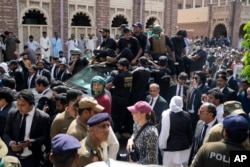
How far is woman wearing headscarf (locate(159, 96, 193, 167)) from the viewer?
445 centimetres

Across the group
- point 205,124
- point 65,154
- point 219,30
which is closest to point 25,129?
point 65,154

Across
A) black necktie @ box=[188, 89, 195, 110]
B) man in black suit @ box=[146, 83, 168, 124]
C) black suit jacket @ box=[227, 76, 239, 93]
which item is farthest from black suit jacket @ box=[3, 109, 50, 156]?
black suit jacket @ box=[227, 76, 239, 93]

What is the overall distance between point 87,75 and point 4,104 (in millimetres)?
2678

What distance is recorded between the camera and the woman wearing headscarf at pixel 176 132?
14.6 ft

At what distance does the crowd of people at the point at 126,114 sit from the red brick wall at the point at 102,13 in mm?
8050

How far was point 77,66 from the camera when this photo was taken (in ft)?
25.3

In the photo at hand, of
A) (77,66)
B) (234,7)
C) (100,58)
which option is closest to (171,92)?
(100,58)

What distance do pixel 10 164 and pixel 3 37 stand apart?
11.0 metres

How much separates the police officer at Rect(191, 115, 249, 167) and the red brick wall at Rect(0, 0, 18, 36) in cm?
1249

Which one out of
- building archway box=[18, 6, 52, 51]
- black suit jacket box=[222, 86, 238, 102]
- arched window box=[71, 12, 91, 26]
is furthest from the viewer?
arched window box=[71, 12, 91, 26]

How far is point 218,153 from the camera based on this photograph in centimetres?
281

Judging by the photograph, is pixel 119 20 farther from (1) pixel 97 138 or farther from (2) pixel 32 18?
(1) pixel 97 138

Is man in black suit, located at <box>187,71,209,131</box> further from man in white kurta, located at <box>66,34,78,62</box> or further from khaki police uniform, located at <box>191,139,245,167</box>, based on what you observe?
man in white kurta, located at <box>66,34,78,62</box>

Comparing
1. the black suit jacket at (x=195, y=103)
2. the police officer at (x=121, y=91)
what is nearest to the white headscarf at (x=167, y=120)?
the black suit jacket at (x=195, y=103)
